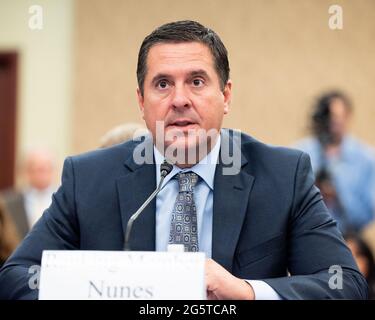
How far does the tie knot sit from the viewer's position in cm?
218

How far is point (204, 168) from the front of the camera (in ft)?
7.31

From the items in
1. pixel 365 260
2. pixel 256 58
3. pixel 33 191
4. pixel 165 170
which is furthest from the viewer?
pixel 256 58

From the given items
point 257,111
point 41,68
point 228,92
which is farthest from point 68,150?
point 228,92

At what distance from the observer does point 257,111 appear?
5.96 meters

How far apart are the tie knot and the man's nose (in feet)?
0.70

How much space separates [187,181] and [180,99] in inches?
9.7

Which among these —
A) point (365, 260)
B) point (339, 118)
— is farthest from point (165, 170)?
point (339, 118)

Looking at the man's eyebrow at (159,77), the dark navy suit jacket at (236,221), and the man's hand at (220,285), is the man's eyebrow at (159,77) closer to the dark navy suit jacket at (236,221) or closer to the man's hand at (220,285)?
the dark navy suit jacket at (236,221)

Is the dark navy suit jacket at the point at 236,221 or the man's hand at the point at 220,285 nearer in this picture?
the man's hand at the point at 220,285

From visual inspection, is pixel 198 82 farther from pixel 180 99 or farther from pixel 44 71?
pixel 44 71

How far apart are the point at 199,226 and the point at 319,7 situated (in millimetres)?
3981

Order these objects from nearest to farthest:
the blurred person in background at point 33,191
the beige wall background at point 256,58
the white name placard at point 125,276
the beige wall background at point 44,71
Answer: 1. the white name placard at point 125,276
2. the blurred person in background at point 33,191
3. the beige wall background at point 256,58
4. the beige wall background at point 44,71

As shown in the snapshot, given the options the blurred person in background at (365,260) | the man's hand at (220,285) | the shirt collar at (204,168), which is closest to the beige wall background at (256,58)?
the blurred person in background at (365,260)

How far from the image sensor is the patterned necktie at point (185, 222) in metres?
2.08
